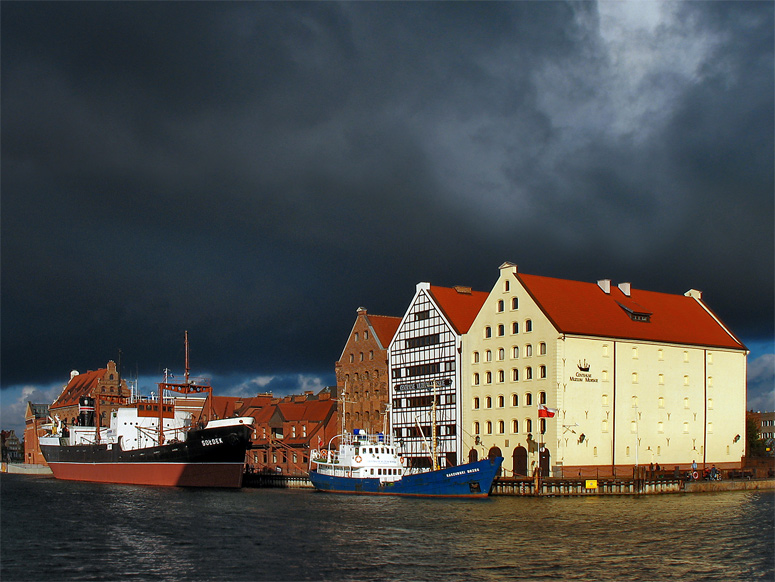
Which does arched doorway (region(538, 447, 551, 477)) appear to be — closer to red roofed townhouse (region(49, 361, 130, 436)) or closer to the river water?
the river water

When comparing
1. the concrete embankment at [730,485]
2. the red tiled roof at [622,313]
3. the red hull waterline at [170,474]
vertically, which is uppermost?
the red tiled roof at [622,313]

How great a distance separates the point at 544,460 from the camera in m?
71.6

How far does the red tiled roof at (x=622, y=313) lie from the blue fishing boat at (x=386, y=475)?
50.1ft

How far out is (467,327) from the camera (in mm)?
85250

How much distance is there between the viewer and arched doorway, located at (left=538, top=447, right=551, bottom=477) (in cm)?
7106

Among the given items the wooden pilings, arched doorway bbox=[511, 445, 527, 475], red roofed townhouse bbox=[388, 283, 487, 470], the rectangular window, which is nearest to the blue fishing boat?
the wooden pilings

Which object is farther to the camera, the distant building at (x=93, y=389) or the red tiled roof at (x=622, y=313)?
the distant building at (x=93, y=389)

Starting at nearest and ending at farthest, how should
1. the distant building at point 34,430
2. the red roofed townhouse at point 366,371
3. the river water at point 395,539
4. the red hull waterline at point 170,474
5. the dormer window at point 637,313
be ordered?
the river water at point 395,539, the dormer window at point 637,313, the red hull waterline at point 170,474, the red roofed townhouse at point 366,371, the distant building at point 34,430

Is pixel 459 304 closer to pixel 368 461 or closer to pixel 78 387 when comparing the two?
pixel 368 461

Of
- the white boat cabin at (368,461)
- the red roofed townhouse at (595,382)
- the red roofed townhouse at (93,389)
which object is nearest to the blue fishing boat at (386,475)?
the white boat cabin at (368,461)

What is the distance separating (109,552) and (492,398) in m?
45.3

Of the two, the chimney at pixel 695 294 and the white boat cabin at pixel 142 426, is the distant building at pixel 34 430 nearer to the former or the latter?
the white boat cabin at pixel 142 426

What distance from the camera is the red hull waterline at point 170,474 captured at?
81812 millimetres

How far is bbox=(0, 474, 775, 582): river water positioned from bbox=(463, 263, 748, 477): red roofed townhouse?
8.78m
